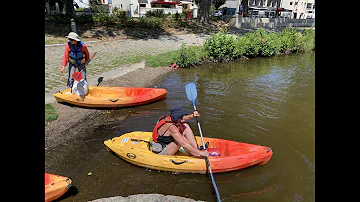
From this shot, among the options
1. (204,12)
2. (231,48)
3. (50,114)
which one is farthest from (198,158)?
(204,12)

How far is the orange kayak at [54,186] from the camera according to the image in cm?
371

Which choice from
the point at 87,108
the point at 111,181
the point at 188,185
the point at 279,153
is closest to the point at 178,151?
the point at 188,185

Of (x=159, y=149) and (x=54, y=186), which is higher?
(x=159, y=149)

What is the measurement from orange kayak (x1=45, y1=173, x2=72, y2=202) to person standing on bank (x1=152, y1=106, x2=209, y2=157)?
1590 mm

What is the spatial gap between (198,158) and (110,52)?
11.3 meters

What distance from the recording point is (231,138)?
19.4 ft

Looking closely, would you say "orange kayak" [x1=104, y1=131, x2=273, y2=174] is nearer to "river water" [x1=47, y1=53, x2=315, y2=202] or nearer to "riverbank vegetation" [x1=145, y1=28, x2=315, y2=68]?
"river water" [x1=47, y1=53, x2=315, y2=202]

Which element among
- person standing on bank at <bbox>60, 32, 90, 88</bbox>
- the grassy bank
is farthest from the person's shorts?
the grassy bank

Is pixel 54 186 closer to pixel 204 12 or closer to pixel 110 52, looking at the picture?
pixel 110 52

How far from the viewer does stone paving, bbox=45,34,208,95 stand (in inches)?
392

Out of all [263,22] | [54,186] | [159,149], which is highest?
[263,22]

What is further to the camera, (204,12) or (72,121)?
(204,12)

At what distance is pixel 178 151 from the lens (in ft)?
16.0
